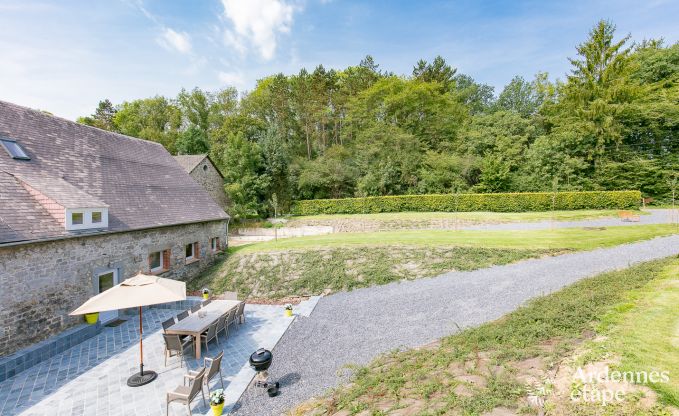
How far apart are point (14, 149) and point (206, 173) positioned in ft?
63.6

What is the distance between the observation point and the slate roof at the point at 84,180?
9.64 metres

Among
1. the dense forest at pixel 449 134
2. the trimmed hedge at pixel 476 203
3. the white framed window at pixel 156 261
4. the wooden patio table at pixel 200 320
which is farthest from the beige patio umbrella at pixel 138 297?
the trimmed hedge at pixel 476 203

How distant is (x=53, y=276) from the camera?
970 cm

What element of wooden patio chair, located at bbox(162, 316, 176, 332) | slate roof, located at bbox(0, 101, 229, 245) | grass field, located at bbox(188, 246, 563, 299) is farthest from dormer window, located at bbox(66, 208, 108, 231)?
grass field, located at bbox(188, 246, 563, 299)

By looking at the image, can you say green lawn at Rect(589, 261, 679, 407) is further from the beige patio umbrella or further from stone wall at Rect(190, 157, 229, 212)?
stone wall at Rect(190, 157, 229, 212)

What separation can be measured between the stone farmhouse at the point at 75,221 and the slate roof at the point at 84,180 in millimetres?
43

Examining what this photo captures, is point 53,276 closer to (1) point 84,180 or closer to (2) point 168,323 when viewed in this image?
(2) point 168,323

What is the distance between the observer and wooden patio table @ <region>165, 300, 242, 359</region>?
27.7 ft

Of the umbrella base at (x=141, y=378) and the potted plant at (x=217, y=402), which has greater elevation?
the potted plant at (x=217, y=402)

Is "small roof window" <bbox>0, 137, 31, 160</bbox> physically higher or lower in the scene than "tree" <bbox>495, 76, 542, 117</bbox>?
lower

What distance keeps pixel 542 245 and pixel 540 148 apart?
22.9 metres

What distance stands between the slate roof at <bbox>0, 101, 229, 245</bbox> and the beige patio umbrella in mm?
3908

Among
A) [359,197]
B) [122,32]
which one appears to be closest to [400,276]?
[122,32]

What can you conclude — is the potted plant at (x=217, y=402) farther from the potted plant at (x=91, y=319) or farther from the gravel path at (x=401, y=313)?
the potted plant at (x=91, y=319)
